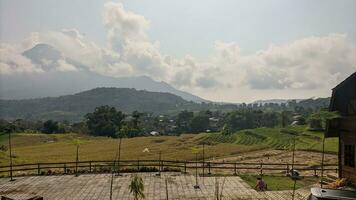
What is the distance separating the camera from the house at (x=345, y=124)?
23.0 meters

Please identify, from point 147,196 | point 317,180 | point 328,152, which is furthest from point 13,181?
point 328,152

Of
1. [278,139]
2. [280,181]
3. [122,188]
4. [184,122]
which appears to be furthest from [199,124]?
[122,188]

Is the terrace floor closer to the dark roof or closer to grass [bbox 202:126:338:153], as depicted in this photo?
the dark roof

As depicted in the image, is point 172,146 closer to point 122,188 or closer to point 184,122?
point 122,188

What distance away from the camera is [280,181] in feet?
92.4

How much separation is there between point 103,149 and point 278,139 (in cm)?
3564

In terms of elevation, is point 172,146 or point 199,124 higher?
point 172,146

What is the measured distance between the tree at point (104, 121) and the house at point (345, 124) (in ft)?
290

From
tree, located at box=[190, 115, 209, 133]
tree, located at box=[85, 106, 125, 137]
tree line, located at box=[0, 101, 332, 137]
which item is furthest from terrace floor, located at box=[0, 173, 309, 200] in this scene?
tree, located at box=[190, 115, 209, 133]

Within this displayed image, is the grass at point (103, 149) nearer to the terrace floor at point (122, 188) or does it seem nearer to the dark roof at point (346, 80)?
the terrace floor at point (122, 188)

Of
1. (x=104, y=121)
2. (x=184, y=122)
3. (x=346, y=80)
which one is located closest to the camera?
(x=346, y=80)

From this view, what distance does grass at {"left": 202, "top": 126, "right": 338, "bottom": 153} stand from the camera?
65688mm

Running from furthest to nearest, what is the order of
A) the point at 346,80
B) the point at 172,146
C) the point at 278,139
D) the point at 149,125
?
the point at 149,125 < the point at 278,139 < the point at 172,146 < the point at 346,80

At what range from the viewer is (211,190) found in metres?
24.8
